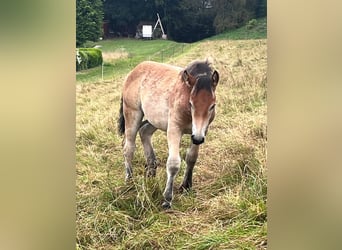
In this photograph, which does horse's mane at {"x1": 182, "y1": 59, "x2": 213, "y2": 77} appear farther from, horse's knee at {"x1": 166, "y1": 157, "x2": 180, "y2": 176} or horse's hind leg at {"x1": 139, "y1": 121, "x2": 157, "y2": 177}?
horse's knee at {"x1": 166, "y1": 157, "x2": 180, "y2": 176}

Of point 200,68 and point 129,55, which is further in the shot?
point 129,55

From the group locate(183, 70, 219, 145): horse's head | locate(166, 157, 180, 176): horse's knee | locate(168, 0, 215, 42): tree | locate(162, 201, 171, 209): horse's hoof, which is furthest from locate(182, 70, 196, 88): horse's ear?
locate(162, 201, 171, 209): horse's hoof

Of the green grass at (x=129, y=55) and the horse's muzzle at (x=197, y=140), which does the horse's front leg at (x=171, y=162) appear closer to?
the horse's muzzle at (x=197, y=140)

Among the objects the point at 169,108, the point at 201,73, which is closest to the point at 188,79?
the point at 201,73

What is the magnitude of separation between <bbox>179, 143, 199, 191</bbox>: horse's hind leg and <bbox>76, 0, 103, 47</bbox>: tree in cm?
89

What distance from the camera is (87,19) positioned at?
2734 millimetres

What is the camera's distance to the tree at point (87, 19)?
2.73m

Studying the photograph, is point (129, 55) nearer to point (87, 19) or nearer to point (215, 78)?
point (87, 19)

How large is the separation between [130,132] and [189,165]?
0.40 m

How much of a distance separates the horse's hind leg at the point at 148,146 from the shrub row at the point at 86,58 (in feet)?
1.55

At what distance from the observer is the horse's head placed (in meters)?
2.63
